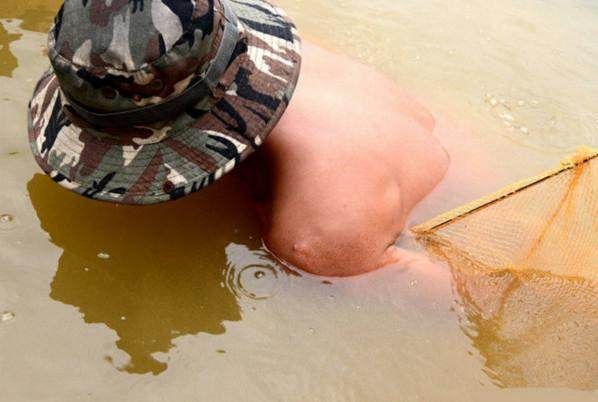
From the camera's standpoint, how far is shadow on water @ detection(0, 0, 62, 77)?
2449 millimetres

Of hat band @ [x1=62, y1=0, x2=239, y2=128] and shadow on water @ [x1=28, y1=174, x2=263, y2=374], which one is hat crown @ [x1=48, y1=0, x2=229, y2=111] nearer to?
hat band @ [x1=62, y1=0, x2=239, y2=128]

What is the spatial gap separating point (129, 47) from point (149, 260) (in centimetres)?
63

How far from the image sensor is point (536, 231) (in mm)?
1733

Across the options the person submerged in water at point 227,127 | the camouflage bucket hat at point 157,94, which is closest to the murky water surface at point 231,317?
the person submerged in water at point 227,127

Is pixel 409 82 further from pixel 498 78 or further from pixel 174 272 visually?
pixel 174 272

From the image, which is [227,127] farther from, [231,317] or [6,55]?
[6,55]

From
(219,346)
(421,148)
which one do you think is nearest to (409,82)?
(421,148)

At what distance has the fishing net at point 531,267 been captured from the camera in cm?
162

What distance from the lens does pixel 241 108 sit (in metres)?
1.37

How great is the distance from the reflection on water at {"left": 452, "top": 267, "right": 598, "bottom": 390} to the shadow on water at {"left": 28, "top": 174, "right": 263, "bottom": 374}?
58 cm

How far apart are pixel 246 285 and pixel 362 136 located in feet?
1.53

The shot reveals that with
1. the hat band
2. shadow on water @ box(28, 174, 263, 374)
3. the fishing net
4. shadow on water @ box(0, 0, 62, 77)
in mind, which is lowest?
shadow on water @ box(28, 174, 263, 374)

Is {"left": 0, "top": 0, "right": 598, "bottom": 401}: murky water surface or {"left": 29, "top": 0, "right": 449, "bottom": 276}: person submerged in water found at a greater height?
{"left": 29, "top": 0, "right": 449, "bottom": 276}: person submerged in water

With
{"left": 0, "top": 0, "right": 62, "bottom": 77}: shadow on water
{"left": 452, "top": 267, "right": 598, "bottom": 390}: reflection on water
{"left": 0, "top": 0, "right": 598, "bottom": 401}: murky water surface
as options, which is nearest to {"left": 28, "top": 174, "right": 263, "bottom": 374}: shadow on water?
{"left": 0, "top": 0, "right": 598, "bottom": 401}: murky water surface
